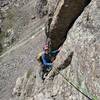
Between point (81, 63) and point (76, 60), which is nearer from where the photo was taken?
point (81, 63)

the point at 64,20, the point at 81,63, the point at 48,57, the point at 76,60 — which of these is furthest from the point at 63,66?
the point at 48,57

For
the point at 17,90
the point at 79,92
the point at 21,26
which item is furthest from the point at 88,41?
the point at 21,26

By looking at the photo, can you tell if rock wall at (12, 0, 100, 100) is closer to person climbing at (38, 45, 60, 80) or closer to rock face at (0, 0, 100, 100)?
rock face at (0, 0, 100, 100)

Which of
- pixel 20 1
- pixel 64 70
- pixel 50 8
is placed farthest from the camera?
pixel 20 1

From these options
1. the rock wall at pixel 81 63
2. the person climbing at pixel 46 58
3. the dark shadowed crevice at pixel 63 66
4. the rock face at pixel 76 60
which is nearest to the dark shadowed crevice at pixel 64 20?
the rock face at pixel 76 60

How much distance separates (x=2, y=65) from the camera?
4306 cm

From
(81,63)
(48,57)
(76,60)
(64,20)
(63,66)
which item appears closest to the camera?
(81,63)

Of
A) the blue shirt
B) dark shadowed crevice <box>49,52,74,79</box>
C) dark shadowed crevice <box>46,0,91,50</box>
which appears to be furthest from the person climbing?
dark shadowed crevice <box>49,52,74,79</box>

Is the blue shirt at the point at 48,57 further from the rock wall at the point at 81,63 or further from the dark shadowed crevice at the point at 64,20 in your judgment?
the rock wall at the point at 81,63

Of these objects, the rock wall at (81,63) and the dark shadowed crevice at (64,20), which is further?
the dark shadowed crevice at (64,20)

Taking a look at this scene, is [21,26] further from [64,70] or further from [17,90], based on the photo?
[64,70]

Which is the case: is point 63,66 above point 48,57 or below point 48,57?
above

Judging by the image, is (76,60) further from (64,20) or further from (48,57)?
(48,57)

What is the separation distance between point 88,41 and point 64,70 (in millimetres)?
3406
